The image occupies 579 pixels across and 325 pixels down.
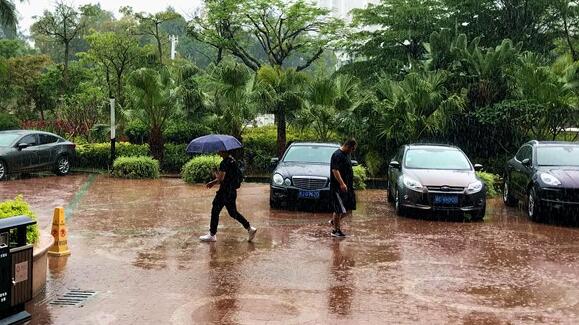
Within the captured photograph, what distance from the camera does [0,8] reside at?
933 inches

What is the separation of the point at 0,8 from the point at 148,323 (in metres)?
21.5

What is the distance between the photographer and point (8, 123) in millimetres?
28984

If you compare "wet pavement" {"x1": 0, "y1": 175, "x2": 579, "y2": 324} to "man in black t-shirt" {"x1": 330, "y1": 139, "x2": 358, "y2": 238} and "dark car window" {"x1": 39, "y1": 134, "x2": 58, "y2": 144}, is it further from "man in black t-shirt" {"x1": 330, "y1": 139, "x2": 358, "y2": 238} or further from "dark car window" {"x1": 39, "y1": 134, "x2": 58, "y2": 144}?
"dark car window" {"x1": 39, "y1": 134, "x2": 58, "y2": 144}

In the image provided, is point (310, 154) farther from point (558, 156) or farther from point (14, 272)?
point (14, 272)

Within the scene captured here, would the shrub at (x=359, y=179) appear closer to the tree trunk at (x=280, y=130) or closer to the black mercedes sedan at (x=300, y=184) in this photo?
the black mercedes sedan at (x=300, y=184)

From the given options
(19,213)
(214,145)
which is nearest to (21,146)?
(214,145)

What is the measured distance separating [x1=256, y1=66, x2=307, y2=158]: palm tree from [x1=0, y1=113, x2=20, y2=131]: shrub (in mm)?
14326

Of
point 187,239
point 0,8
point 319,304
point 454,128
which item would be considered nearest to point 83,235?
point 187,239

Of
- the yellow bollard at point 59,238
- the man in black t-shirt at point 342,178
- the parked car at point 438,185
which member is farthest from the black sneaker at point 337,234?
the yellow bollard at point 59,238

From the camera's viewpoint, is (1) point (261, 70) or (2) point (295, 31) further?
(2) point (295, 31)

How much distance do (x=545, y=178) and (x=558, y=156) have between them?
1212mm

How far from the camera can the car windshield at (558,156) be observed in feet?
40.7

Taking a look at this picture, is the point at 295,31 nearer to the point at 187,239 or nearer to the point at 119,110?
the point at 119,110

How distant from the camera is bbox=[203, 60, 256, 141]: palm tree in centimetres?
1997
